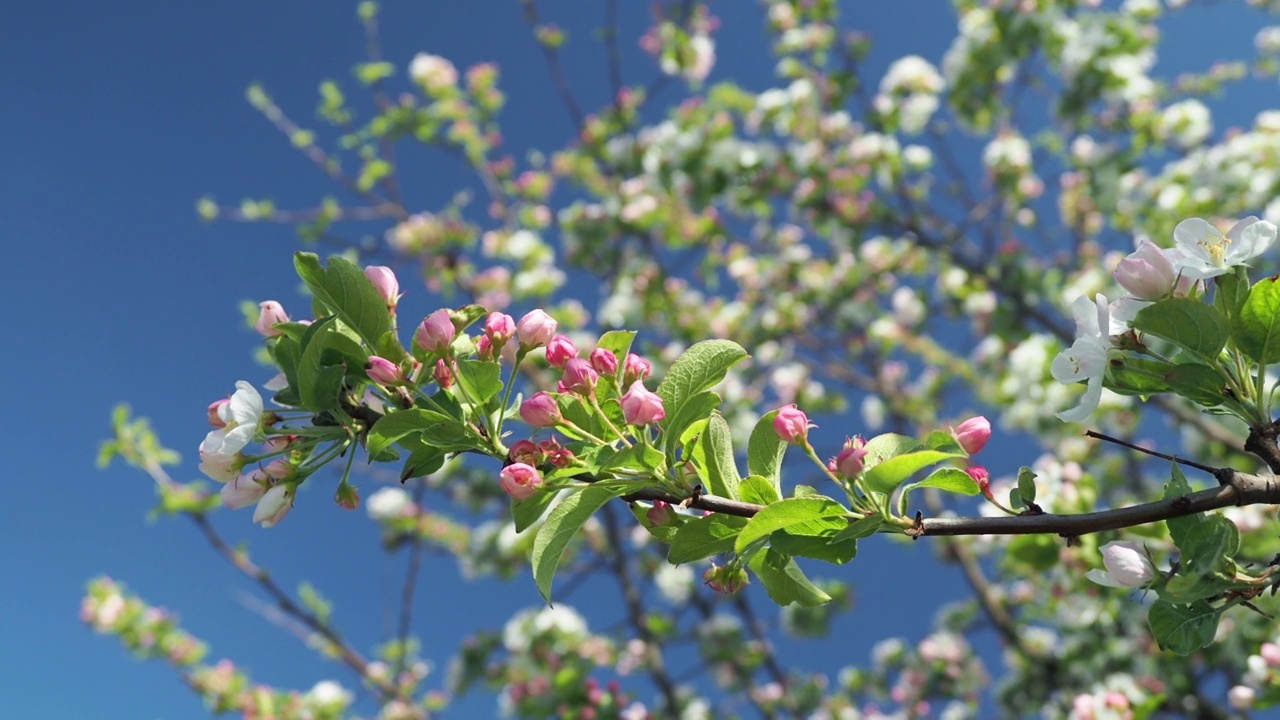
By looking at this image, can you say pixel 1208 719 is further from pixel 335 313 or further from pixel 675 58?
pixel 675 58

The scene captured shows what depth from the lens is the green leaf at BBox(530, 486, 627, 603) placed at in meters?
0.84

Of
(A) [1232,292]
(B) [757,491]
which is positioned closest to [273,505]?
(B) [757,491]

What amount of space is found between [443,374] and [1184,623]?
2.68ft

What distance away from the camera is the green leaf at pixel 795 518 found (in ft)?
2.61

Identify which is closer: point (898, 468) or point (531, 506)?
point (898, 468)

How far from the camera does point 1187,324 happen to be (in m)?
0.82

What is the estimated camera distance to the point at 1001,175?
16.1ft

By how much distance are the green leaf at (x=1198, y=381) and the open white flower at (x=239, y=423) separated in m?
0.97

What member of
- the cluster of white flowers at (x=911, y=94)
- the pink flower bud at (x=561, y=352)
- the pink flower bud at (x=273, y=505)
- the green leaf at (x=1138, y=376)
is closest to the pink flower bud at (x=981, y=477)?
the green leaf at (x=1138, y=376)

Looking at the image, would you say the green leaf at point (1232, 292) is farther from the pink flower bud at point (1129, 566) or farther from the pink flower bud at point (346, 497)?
the pink flower bud at point (346, 497)

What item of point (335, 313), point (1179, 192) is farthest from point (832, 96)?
point (335, 313)

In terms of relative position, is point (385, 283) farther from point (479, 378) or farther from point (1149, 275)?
point (1149, 275)

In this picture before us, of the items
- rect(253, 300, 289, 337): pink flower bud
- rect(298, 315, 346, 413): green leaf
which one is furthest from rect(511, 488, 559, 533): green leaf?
rect(253, 300, 289, 337): pink flower bud

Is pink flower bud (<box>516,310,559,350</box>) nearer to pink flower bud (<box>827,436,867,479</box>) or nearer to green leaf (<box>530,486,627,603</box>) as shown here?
green leaf (<box>530,486,627,603</box>)
